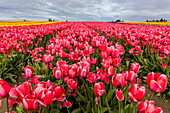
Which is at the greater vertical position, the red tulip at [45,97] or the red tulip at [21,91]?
the red tulip at [21,91]

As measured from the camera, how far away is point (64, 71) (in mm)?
1541

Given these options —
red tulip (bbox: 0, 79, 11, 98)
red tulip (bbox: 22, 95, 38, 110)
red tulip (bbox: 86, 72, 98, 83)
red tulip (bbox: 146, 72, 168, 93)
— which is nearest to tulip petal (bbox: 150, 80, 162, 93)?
red tulip (bbox: 146, 72, 168, 93)

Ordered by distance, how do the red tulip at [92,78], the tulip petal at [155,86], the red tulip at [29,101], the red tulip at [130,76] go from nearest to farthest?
the red tulip at [29,101] < the tulip petal at [155,86] < the red tulip at [130,76] < the red tulip at [92,78]

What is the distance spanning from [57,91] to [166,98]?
10.5ft

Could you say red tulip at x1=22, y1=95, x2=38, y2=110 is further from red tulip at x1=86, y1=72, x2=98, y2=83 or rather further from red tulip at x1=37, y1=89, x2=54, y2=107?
red tulip at x1=86, y1=72, x2=98, y2=83

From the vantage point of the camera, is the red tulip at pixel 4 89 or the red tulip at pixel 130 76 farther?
the red tulip at pixel 130 76

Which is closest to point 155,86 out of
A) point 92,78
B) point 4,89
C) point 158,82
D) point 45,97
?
point 158,82

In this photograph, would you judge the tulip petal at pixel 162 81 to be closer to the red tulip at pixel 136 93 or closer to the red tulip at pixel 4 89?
the red tulip at pixel 136 93

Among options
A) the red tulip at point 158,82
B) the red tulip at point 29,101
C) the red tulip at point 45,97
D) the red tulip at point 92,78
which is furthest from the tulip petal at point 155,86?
the red tulip at point 29,101

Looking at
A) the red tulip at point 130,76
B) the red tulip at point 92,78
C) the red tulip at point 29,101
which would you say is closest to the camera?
the red tulip at point 29,101

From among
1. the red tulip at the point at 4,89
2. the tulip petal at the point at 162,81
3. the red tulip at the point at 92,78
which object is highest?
the tulip petal at the point at 162,81

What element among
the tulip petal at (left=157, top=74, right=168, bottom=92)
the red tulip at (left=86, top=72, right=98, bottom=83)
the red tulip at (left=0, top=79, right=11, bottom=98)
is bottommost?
the red tulip at (left=86, top=72, right=98, bottom=83)

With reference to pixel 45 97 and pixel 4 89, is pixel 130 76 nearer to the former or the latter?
pixel 45 97

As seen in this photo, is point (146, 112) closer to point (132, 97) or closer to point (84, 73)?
point (132, 97)
